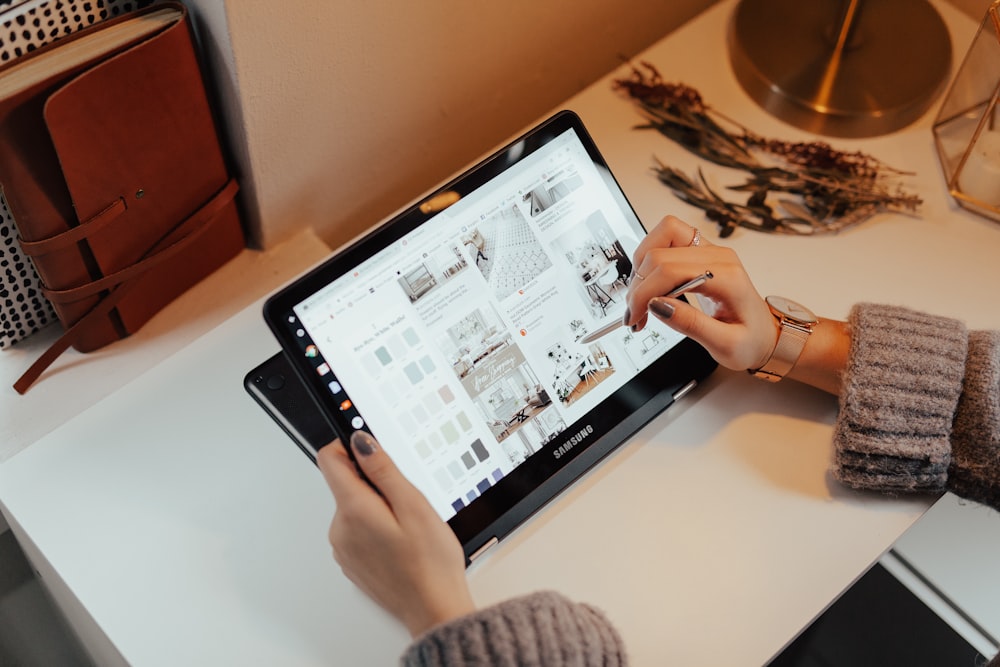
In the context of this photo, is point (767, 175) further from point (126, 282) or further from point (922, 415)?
point (126, 282)

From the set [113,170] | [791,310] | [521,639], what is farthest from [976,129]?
[113,170]

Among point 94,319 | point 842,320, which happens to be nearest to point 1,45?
point 94,319

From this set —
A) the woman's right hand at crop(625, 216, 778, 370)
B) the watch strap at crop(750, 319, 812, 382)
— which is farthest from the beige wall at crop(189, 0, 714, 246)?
the watch strap at crop(750, 319, 812, 382)

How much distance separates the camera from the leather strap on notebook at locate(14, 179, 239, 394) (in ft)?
2.81

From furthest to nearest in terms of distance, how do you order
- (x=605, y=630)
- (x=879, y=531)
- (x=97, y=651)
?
1. (x=97, y=651)
2. (x=879, y=531)
3. (x=605, y=630)

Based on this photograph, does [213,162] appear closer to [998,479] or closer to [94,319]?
[94,319]

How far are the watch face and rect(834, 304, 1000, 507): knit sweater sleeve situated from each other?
52mm

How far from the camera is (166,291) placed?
0.92 m

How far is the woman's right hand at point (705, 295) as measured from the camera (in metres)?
0.77

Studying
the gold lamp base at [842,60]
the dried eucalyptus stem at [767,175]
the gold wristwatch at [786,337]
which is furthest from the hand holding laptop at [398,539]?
the gold lamp base at [842,60]

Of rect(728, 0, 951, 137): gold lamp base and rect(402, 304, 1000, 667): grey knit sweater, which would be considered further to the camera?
Answer: rect(728, 0, 951, 137): gold lamp base

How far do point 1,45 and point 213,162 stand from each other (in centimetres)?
20

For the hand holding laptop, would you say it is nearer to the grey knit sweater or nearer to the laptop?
the laptop

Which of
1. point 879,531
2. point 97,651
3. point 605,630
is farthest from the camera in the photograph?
point 97,651
